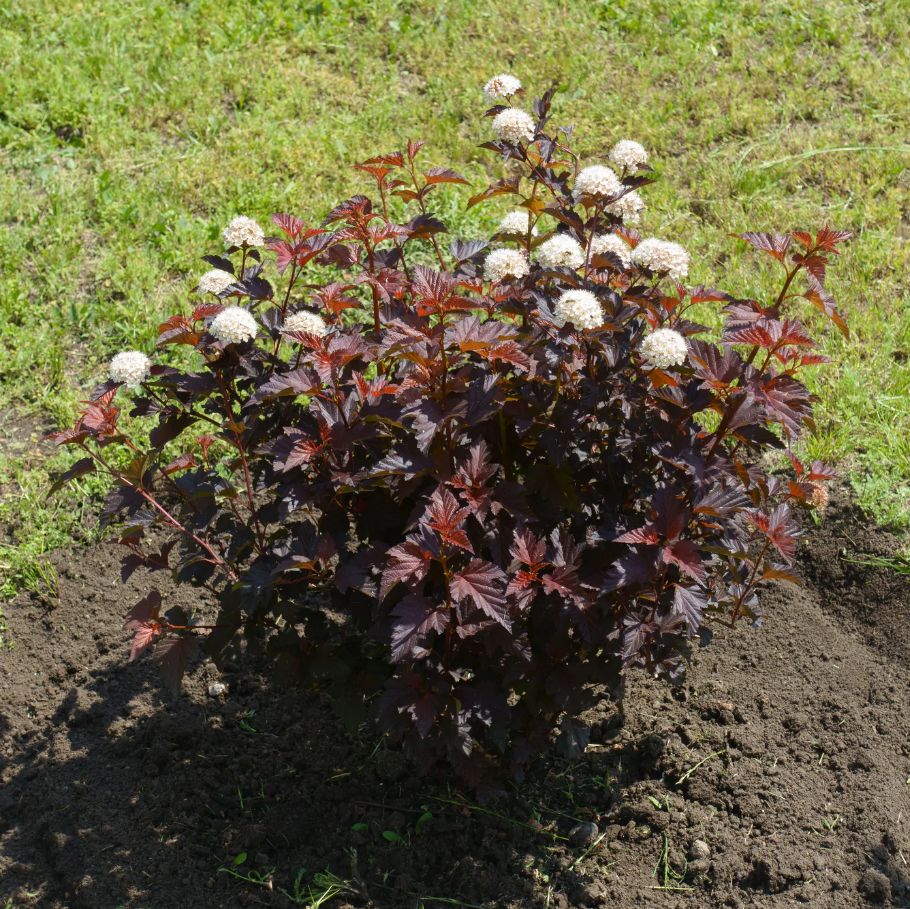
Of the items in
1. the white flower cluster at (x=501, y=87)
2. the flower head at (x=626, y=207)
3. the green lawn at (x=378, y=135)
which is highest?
the green lawn at (x=378, y=135)

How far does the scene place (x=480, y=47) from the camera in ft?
20.5

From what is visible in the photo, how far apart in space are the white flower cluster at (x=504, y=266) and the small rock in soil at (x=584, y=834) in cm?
154

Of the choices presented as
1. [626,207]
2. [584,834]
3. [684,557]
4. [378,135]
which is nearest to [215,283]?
[626,207]

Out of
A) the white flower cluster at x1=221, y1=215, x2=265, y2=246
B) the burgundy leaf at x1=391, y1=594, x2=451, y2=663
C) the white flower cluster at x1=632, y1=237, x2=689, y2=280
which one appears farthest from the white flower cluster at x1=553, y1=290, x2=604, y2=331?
the white flower cluster at x1=221, y1=215, x2=265, y2=246

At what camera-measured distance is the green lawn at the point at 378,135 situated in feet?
14.9

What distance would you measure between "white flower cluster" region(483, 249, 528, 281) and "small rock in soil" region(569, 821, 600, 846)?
1.54 m

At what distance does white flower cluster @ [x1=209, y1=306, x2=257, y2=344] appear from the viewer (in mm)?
2395

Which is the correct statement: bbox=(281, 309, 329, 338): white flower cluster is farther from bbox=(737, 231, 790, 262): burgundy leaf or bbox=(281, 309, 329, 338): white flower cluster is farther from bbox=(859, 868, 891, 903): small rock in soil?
bbox=(859, 868, 891, 903): small rock in soil

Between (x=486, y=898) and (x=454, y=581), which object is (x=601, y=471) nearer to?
(x=454, y=581)

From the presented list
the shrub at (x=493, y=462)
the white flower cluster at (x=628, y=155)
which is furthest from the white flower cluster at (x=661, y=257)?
the white flower cluster at (x=628, y=155)

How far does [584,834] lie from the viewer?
9.75 ft

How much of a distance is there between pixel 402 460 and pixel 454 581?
291mm

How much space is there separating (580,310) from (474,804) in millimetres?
1529

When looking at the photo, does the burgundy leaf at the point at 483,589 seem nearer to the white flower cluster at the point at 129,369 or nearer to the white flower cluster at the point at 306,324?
the white flower cluster at the point at 306,324
